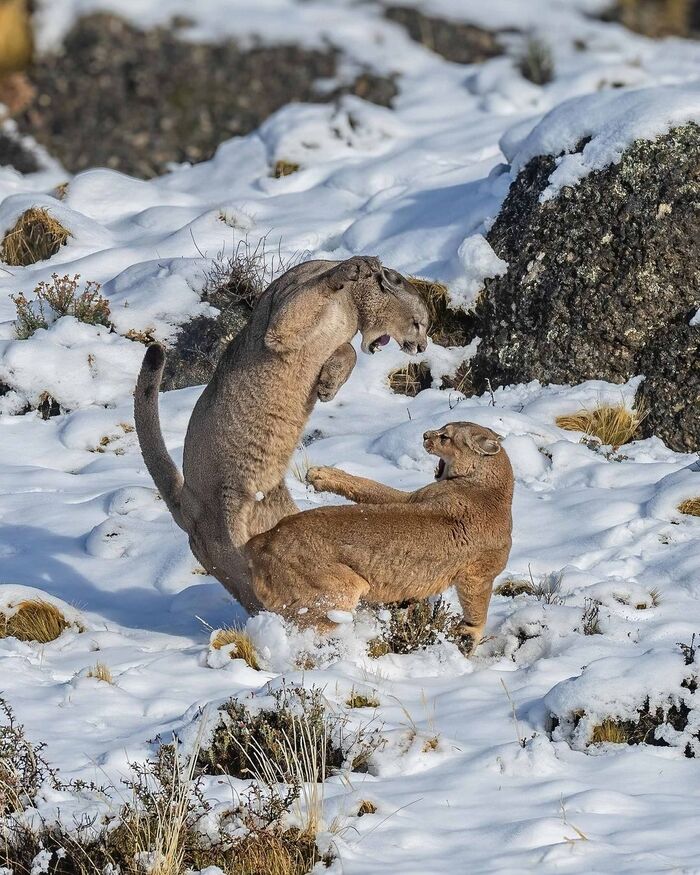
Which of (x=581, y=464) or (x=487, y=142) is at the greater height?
(x=487, y=142)

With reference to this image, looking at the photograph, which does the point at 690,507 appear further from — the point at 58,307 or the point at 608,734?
the point at 58,307

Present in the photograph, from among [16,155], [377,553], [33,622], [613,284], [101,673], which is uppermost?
[613,284]

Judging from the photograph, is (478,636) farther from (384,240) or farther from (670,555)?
(384,240)

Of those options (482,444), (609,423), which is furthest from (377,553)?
(609,423)

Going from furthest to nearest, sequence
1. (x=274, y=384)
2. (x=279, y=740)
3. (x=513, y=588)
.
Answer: (x=513, y=588), (x=274, y=384), (x=279, y=740)

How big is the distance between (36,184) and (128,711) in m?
11.9

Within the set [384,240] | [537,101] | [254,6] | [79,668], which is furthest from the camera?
[254,6]

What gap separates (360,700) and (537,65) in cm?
1369

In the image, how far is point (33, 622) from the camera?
6863 millimetres

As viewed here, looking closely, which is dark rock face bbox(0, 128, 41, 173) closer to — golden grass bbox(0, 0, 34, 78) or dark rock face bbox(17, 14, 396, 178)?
dark rock face bbox(17, 14, 396, 178)

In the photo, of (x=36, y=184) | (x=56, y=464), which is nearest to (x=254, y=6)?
(x=36, y=184)

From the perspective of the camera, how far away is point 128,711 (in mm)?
5785

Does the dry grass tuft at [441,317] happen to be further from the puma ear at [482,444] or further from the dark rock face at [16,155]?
the dark rock face at [16,155]

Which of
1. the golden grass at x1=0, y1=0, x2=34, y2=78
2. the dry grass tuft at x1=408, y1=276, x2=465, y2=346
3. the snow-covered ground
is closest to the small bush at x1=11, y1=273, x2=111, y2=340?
the snow-covered ground
